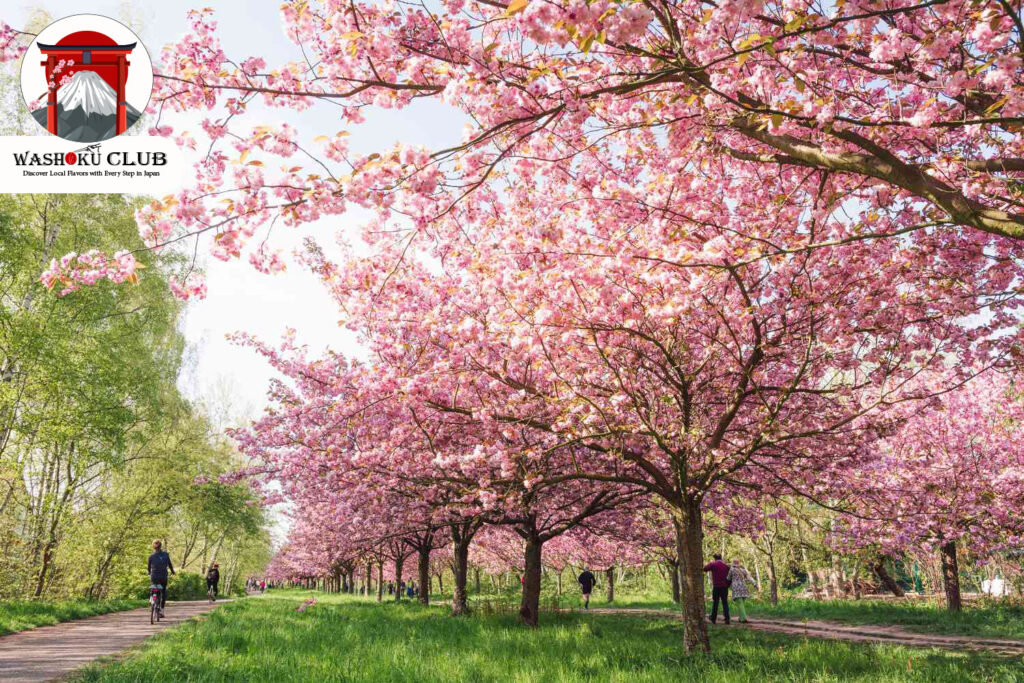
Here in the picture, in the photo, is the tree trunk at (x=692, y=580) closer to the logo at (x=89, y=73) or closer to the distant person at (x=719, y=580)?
the distant person at (x=719, y=580)

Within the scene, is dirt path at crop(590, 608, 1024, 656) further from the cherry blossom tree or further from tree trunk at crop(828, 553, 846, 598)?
tree trunk at crop(828, 553, 846, 598)

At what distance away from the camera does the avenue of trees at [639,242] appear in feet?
14.1

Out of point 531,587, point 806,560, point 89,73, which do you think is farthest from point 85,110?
point 806,560

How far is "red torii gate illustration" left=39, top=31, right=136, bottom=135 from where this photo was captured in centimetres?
884

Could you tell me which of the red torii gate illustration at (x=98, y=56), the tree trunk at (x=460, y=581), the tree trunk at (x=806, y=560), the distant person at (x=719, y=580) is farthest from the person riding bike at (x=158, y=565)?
the tree trunk at (x=806, y=560)

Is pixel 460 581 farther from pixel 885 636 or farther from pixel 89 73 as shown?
pixel 89 73

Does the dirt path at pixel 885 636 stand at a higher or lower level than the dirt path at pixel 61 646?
lower

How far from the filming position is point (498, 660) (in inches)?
290

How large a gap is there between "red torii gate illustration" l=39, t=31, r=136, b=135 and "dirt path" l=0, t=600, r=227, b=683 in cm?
732

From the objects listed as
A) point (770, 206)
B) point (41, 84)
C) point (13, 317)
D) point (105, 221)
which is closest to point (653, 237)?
point (770, 206)

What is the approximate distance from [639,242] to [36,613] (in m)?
15.0

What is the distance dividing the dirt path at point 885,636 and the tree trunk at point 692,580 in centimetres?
503

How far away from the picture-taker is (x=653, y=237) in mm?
7047

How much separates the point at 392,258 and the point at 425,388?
209cm
